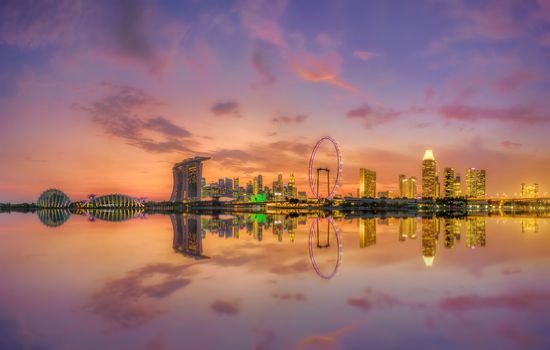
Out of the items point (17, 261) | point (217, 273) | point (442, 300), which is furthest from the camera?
point (17, 261)

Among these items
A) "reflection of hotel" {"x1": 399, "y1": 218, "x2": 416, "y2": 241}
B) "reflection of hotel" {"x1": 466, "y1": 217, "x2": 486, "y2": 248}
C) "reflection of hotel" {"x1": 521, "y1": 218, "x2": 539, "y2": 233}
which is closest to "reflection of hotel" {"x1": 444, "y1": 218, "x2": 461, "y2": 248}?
"reflection of hotel" {"x1": 466, "y1": 217, "x2": 486, "y2": 248}

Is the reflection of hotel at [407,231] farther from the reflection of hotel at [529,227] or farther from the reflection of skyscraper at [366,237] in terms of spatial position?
A: the reflection of hotel at [529,227]

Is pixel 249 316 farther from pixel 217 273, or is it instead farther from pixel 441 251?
pixel 441 251

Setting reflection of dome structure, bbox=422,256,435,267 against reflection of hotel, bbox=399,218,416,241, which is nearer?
reflection of dome structure, bbox=422,256,435,267

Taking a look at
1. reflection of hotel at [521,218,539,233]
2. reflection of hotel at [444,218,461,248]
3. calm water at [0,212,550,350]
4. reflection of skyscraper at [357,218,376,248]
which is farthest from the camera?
reflection of hotel at [521,218,539,233]

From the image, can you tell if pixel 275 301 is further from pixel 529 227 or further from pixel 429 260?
pixel 529 227

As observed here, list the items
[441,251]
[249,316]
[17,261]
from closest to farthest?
[249,316] → [17,261] → [441,251]

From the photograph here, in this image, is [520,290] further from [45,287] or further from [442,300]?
[45,287]

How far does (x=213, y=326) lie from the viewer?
45.0ft

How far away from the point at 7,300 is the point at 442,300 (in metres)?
19.5

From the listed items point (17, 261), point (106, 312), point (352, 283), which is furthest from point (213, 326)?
point (17, 261)

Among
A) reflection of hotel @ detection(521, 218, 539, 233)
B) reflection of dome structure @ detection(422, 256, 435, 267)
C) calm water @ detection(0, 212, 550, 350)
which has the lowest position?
reflection of hotel @ detection(521, 218, 539, 233)

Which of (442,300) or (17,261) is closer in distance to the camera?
(442,300)

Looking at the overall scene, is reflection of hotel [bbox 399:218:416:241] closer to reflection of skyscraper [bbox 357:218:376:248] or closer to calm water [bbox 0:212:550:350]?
reflection of skyscraper [bbox 357:218:376:248]
